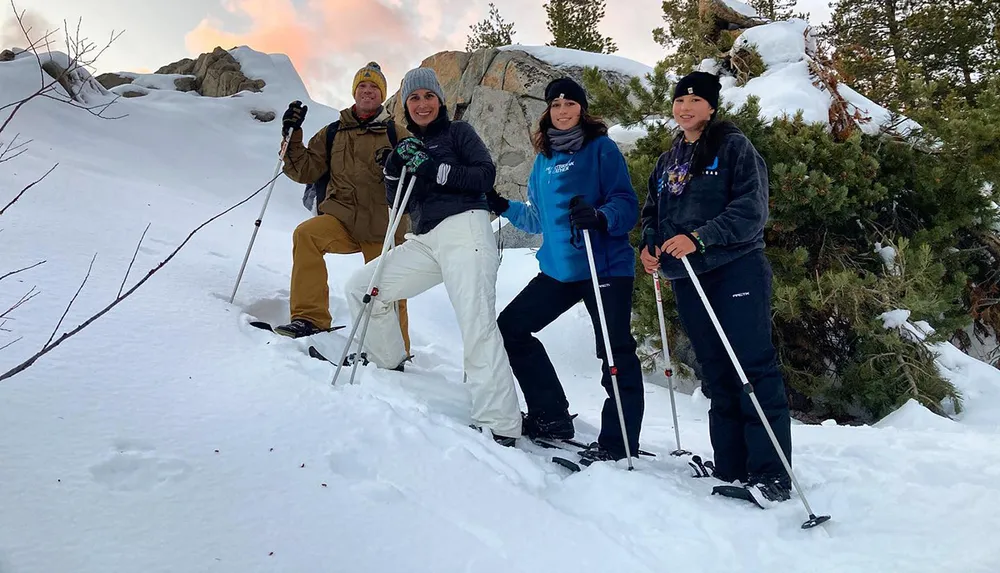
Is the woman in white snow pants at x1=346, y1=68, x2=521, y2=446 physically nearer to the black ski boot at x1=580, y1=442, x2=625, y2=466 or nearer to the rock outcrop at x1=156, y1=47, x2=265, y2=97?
the black ski boot at x1=580, y1=442, x2=625, y2=466

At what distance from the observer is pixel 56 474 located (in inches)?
84.6

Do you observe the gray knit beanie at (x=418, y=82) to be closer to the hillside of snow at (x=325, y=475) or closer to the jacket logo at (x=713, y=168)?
the jacket logo at (x=713, y=168)

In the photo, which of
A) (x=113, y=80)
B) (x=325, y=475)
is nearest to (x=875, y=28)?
(x=325, y=475)

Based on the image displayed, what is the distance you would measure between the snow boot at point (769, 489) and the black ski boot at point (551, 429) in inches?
42.8

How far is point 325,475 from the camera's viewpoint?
258cm

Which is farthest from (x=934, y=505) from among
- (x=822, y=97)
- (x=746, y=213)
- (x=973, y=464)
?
(x=822, y=97)

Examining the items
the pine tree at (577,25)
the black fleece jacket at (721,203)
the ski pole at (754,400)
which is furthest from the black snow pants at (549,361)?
the pine tree at (577,25)

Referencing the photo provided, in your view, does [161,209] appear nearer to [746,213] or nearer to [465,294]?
[465,294]

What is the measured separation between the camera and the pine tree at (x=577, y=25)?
20.0 metres

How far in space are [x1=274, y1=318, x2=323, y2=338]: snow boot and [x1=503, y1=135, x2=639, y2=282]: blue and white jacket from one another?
1.93m

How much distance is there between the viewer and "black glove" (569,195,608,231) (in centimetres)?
320

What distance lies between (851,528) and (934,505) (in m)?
0.50

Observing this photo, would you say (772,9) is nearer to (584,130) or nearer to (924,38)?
(924,38)

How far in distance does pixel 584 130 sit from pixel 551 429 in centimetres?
179
